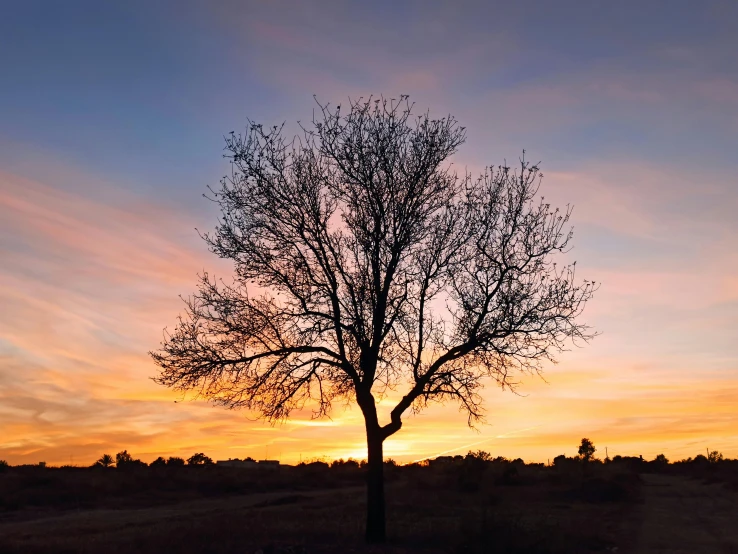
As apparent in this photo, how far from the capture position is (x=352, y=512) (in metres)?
26.4

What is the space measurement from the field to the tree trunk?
43 centimetres

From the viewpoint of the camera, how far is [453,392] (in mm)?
19125

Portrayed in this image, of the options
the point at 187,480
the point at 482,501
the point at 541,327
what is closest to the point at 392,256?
the point at 541,327

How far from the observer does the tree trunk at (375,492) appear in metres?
18.3

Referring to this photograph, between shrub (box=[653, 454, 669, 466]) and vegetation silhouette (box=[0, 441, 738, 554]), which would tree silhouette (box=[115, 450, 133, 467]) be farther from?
shrub (box=[653, 454, 669, 466])

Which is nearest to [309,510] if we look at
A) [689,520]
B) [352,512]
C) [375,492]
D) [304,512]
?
[304,512]

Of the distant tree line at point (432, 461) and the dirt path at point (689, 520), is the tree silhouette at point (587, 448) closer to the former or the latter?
the distant tree line at point (432, 461)

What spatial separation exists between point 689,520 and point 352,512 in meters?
12.5

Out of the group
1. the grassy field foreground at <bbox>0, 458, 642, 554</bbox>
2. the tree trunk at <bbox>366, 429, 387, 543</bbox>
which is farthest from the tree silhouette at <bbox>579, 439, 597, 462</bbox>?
the tree trunk at <bbox>366, 429, 387, 543</bbox>

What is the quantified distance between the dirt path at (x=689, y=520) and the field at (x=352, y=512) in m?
0.05

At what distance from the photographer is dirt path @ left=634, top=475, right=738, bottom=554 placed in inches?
721

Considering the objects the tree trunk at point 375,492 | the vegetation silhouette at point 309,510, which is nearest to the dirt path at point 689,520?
the vegetation silhouette at point 309,510

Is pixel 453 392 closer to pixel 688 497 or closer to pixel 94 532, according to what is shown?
pixel 94 532

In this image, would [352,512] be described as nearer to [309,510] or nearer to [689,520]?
[309,510]
